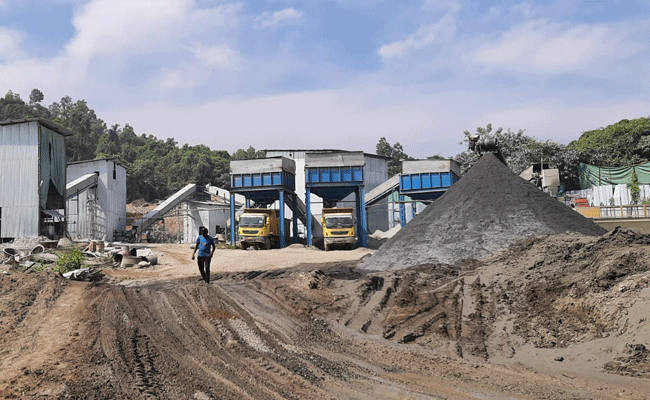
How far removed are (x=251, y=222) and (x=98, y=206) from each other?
1447 cm

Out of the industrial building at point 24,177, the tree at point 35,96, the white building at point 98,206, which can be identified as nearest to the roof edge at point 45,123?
the industrial building at point 24,177

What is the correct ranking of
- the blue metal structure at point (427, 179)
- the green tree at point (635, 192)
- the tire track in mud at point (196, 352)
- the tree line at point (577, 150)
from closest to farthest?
the tire track in mud at point (196, 352) < the blue metal structure at point (427, 179) < the green tree at point (635, 192) < the tree line at point (577, 150)

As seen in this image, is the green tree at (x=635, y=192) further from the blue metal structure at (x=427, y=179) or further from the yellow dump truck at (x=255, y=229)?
the yellow dump truck at (x=255, y=229)

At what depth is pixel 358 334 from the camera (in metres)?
8.66

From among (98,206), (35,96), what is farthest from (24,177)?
(35,96)

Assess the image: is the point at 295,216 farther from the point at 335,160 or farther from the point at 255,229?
the point at 255,229

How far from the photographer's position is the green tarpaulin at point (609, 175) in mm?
39344

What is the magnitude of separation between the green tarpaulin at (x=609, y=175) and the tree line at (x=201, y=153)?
3.30 ft

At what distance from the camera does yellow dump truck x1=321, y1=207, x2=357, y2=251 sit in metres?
30.1

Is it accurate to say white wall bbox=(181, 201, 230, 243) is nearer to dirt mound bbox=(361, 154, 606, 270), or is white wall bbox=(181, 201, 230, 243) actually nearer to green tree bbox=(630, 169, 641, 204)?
dirt mound bbox=(361, 154, 606, 270)

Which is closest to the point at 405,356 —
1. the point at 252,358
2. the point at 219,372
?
the point at 252,358

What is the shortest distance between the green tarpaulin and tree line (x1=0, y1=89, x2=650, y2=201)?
3.30 feet

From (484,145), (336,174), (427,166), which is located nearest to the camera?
(484,145)

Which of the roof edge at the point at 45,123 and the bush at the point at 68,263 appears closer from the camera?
the bush at the point at 68,263
